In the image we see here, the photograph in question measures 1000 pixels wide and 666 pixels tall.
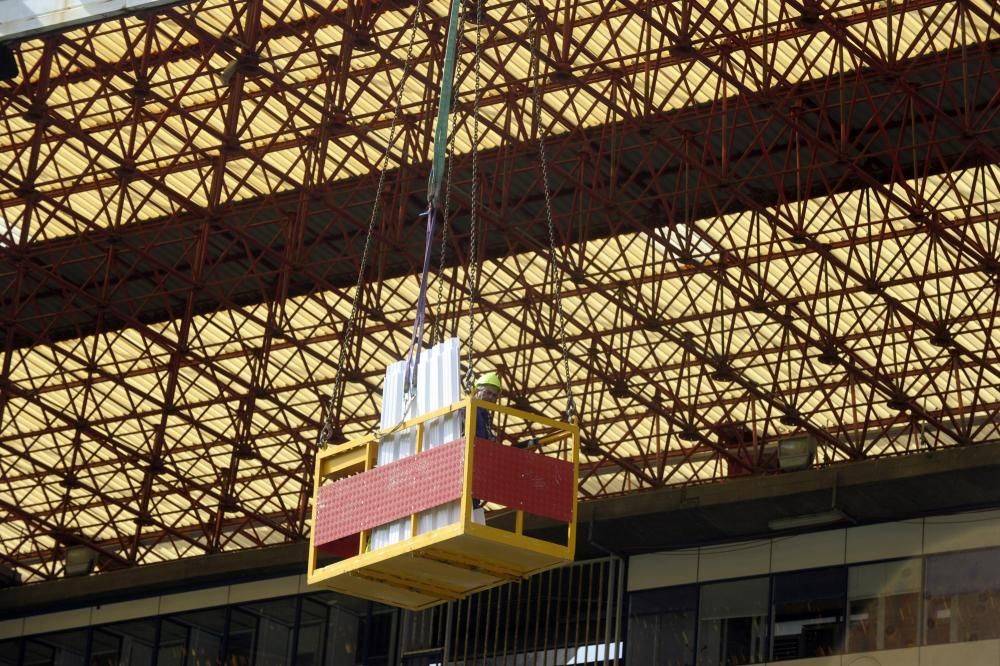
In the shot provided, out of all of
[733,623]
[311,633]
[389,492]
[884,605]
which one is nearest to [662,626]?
[733,623]

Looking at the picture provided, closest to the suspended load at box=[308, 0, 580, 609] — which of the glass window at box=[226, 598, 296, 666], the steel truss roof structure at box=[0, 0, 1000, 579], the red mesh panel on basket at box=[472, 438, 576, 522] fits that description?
the red mesh panel on basket at box=[472, 438, 576, 522]

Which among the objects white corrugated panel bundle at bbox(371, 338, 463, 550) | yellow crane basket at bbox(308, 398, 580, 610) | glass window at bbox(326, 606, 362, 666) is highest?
glass window at bbox(326, 606, 362, 666)

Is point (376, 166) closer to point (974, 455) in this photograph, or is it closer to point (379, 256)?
point (379, 256)

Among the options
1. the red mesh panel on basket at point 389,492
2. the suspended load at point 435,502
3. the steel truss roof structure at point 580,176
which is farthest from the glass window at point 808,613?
the red mesh panel on basket at point 389,492

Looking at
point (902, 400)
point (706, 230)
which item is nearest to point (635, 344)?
point (706, 230)

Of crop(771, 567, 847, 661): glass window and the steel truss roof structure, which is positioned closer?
the steel truss roof structure

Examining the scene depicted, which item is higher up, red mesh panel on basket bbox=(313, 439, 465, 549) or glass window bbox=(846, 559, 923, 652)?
glass window bbox=(846, 559, 923, 652)

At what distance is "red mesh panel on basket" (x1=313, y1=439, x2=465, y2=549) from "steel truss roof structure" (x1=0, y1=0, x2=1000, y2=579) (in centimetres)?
1713

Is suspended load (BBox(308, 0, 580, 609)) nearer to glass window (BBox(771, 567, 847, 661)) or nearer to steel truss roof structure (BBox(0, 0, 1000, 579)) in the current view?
steel truss roof structure (BBox(0, 0, 1000, 579))

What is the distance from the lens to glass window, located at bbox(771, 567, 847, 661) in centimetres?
4178

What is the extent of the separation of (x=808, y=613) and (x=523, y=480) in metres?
23.9

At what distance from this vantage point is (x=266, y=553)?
49.5 meters

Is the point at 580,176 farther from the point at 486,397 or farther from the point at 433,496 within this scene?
the point at 433,496

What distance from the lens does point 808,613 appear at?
139ft
